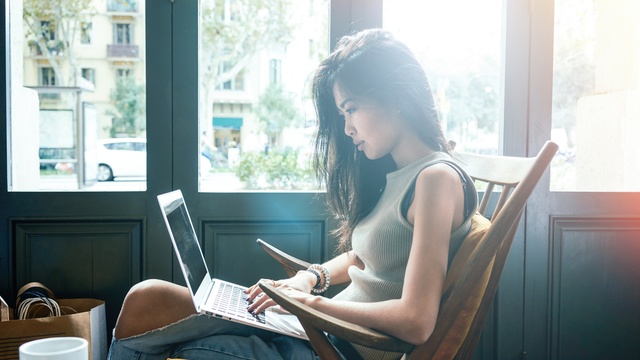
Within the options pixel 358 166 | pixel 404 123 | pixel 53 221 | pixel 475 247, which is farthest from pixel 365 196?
pixel 53 221

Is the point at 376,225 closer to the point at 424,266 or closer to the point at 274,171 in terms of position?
the point at 424,266

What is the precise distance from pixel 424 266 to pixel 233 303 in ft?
1.86

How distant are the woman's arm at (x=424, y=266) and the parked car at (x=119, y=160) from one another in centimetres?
134

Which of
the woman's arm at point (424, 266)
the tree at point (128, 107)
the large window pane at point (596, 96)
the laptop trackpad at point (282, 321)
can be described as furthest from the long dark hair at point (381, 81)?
the large window pane at point (596, 96)

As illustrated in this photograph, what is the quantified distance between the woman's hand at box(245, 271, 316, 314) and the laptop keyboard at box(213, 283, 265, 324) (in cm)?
2

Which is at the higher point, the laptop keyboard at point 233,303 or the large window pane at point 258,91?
the large window pane at point 258,91

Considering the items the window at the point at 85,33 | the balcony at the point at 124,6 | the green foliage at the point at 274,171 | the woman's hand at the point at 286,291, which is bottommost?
the woman's hand at the point at 286,291

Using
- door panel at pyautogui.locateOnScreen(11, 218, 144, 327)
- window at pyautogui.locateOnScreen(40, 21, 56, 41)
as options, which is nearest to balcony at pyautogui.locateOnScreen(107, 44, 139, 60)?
window at pyautogui.locateOnScreen(40, 21, 56, 41)

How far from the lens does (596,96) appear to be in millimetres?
2566

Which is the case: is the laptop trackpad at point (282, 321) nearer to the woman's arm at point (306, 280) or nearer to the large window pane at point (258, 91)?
the woman's arm at point (306, 280)

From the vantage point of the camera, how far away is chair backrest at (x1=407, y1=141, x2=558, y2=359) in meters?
1.20

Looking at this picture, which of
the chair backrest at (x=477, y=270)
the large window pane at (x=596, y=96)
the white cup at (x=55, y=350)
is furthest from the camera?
the large window pane at (x=596, y=96)

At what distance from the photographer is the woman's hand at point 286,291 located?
140cm

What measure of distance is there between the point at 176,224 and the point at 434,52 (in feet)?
4.55
